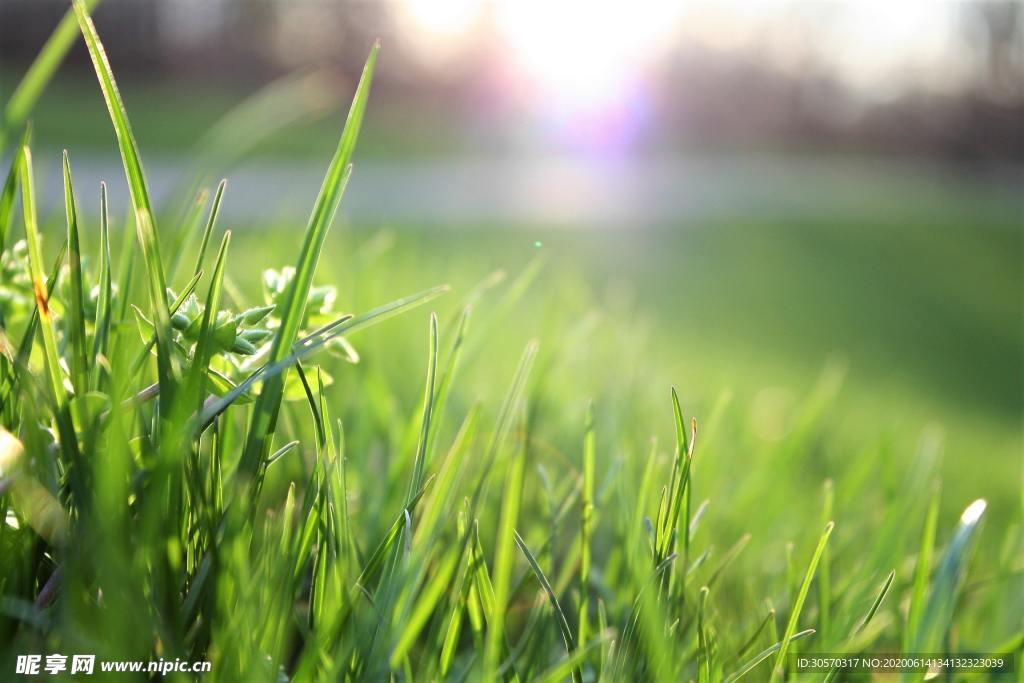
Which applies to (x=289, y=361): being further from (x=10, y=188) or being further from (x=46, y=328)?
(x=10, y=188)

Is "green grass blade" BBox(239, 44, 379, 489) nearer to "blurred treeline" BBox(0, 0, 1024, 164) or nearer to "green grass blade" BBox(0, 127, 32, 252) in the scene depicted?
"green grass blade" BBox(0, 127, 32, 252)

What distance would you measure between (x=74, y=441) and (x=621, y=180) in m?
11.8

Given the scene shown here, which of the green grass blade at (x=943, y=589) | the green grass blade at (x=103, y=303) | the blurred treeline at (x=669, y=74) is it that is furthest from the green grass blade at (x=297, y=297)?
the blurred treeline at (x=669, y=74)

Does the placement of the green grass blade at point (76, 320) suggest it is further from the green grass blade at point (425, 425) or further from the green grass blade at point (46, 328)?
the green grass blade at point (425, 425)

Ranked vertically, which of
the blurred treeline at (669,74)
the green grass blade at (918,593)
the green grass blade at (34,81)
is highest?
the blurred treeline at (669,74)

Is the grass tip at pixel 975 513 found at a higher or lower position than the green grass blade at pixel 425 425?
lower

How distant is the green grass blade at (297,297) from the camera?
0.35 metres

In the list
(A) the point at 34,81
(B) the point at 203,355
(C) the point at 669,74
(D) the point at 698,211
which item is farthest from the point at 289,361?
(C) the point at 669,74

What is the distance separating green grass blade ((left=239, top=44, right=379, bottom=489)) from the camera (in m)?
0.35

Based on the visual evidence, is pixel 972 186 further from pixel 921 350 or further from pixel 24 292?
pixel 24 292

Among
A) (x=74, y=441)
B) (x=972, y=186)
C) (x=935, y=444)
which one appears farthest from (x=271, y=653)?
(x=972, y=186)

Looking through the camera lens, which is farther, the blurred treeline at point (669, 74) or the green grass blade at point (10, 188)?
the blurred treeline at point (669, 74)

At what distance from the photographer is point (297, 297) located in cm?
37

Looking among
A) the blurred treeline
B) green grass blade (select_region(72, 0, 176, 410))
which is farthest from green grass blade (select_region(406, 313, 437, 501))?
the blurred treeline
